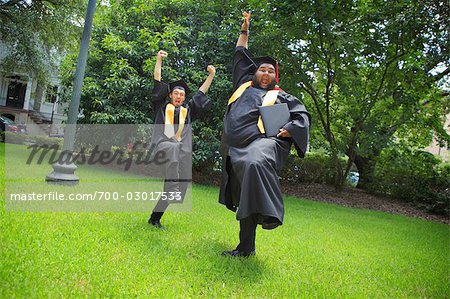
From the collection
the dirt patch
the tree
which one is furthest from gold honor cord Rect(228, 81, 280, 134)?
the dirt patch

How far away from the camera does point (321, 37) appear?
10594mm

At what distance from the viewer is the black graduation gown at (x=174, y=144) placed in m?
4.67

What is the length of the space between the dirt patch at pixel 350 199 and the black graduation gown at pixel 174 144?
7801mm

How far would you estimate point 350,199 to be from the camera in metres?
13.2

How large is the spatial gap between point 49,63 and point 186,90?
12914mm

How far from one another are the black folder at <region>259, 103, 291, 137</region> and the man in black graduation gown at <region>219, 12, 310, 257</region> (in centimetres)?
6

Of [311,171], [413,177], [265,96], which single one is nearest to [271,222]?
[265,96]

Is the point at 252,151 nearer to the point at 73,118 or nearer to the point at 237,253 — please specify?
the point at 237,253

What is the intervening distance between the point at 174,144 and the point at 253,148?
1420 millimetres

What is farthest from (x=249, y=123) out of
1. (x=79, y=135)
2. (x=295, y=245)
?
(x=79, y=135)

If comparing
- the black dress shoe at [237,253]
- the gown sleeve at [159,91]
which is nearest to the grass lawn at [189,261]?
the black dress shoe at [237,253]

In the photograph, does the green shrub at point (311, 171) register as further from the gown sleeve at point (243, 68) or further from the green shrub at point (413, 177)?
the gown sleeve at point (243, 68)

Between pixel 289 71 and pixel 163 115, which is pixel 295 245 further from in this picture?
pixel 289 71

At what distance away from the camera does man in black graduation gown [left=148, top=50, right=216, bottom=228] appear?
4.67 meters
